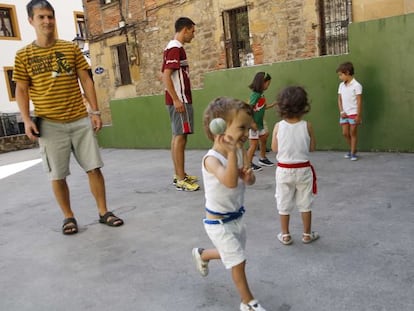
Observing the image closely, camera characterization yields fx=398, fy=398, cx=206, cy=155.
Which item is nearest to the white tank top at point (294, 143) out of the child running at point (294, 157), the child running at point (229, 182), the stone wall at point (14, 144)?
the child running at point (294, 157)

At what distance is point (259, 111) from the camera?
5078mm

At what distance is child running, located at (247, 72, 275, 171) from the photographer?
16.1 feet

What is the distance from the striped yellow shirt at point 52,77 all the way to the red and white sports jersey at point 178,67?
1.17 meters

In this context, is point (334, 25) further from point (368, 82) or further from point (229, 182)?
point (229, 182)

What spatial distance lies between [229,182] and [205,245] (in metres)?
1.16

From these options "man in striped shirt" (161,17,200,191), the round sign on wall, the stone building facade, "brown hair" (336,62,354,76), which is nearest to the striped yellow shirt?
"man in striped shirt" (161,17,200,191)

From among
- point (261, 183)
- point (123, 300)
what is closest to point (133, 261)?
point (123, 300)

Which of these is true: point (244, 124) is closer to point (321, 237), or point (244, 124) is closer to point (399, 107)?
point (321, 237)

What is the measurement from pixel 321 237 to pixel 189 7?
8934 mm

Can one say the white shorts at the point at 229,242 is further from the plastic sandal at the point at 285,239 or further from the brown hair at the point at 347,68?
the brown hair at the point at 347,68

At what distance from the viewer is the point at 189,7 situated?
1038 centimetres

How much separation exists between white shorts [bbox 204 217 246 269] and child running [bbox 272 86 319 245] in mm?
773

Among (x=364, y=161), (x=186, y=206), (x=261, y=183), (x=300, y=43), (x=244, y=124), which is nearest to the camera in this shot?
(x=244, y=124)

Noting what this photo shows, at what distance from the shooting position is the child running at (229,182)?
1761 mm
